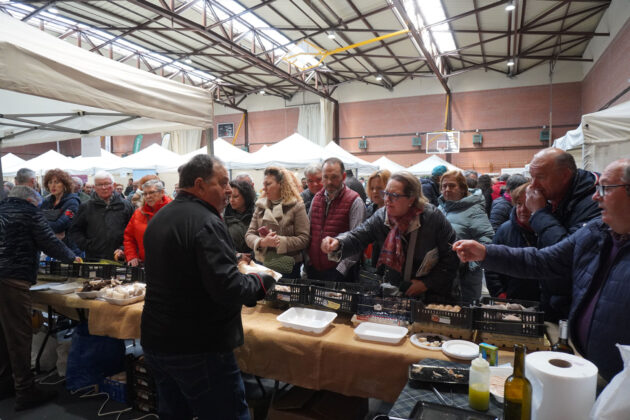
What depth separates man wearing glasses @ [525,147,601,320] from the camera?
182cm

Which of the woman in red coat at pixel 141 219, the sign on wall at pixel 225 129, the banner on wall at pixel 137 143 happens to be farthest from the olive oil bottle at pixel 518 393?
the banner on wall at pixel 137 143

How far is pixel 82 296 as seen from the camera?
8.61 ft

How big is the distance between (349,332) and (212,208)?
100cm

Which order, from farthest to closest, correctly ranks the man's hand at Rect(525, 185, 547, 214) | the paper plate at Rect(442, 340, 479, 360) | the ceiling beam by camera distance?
the ceiling beam, the man's hand at Rect(525, 185, 547, 214), the paper plate at Rect(442, 340, 479, 360)

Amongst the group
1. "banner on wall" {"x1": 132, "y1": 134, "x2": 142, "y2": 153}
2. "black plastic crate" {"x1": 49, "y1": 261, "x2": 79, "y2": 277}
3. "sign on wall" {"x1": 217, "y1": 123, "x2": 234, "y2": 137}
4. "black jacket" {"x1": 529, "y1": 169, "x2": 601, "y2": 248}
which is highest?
"sign on wall" {"x1": 217, "y1": 123, "x2": 234, "y2": 137}

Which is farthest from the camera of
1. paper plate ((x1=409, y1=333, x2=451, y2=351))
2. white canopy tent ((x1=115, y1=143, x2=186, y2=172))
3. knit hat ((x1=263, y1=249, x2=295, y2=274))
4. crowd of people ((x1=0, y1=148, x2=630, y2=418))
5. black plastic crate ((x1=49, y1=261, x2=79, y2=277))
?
white canopy tent ((x1=115, y1=143, x2=186, y2=172))

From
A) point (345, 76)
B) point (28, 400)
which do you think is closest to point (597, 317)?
point (28, 400)

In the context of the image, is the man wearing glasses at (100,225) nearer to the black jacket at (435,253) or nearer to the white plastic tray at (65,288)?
the white plastic tray at (65,288)

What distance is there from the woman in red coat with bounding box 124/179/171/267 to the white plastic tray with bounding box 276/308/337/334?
1680mm

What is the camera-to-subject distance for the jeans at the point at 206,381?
1.52 m

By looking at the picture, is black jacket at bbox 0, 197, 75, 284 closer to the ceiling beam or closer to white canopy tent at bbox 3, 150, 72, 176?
the ceiling beam

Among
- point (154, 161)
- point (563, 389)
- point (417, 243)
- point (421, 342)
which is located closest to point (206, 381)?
point (421, 342)

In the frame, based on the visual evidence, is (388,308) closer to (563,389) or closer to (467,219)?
(563,389)

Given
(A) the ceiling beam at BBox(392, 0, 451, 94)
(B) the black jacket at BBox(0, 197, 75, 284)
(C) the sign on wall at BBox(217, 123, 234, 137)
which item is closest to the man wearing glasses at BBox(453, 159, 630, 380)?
(B) the black jacket at BBox(0, 197, 75, 284)
